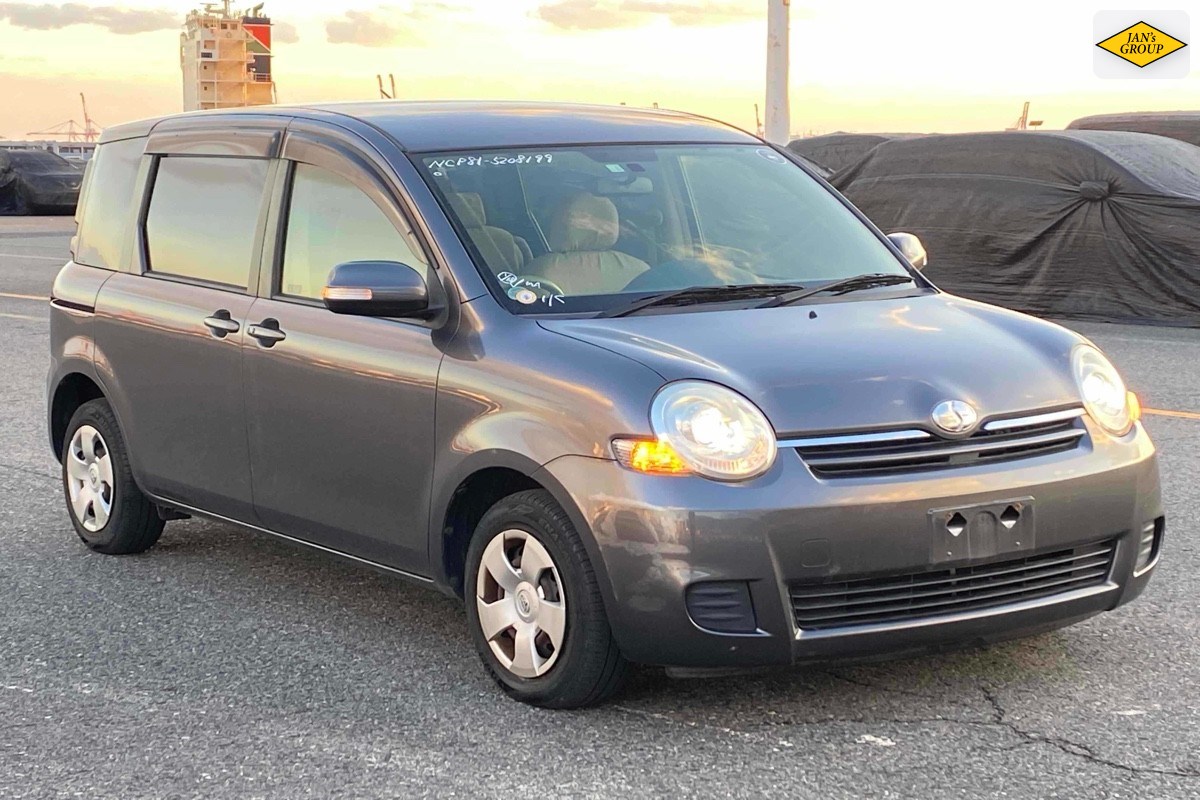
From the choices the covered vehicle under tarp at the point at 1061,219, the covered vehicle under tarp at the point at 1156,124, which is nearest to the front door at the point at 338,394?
the covered vehicle under tarp at the point at 1061,219

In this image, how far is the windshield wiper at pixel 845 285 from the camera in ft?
16.5

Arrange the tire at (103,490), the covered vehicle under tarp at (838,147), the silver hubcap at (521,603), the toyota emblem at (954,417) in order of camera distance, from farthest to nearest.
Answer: the covered vehicle under tarp at (838,147) → the tire at (103,490) → the silver hubcap at (521,603) → the toyota emblem at (954,417)

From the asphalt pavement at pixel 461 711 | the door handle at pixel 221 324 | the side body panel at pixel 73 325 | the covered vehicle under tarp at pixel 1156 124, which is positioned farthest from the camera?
the covered vehicle under tarp at pixel 1156 124

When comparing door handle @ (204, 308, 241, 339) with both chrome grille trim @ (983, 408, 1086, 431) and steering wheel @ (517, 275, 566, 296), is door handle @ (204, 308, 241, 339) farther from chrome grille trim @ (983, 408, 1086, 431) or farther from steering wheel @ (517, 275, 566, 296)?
chrome grille trim @ (983, 408, 1086, 431)

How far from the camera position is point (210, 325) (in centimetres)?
573

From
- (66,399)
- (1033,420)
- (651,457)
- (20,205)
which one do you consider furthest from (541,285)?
(20,205)

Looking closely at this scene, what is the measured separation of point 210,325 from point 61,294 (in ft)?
4.32

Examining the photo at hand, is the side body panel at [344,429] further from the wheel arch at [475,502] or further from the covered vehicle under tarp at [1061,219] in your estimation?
the covered vehicle under tarp at [1061,219]

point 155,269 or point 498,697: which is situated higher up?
point 155,269

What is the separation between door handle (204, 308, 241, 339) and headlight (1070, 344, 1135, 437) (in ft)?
8.79

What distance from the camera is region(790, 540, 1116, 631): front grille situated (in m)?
4.21

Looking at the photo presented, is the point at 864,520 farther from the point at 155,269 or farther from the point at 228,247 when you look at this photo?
the point at 155,269

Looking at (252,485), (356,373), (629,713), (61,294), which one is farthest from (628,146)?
(61,294)

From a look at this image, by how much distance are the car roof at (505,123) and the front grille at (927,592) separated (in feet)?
6.40
